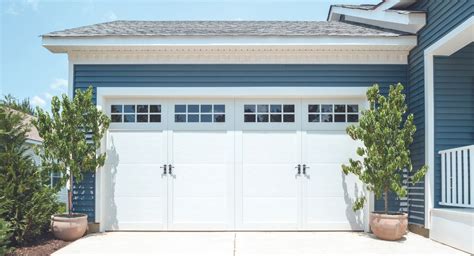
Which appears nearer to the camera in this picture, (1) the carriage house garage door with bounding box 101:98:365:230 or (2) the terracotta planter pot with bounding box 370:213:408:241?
(2) the terracotta planter pot with bounding box 370:213:408:241

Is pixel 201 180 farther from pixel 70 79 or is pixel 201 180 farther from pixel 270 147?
pixel 70 79

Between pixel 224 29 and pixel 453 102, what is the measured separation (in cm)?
377

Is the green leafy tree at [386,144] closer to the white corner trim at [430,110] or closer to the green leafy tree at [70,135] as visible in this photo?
the white corner trim at [430,110]

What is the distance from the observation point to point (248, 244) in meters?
5.87

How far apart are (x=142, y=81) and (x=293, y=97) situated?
2.45 metres

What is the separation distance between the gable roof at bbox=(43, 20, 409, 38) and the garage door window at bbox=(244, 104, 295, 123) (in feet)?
3.81

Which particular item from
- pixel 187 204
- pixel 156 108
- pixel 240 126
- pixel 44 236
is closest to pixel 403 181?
pixel 240 126

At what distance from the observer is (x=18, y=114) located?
5977mm

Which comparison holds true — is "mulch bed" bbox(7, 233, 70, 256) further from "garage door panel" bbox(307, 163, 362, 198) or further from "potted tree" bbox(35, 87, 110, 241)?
"garage door panel" bbox(307, 163, 362, 198)

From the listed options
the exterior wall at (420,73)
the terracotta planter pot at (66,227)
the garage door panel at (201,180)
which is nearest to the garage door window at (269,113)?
the garage door panel at (201,180)

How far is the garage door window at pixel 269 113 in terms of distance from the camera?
7102 mm

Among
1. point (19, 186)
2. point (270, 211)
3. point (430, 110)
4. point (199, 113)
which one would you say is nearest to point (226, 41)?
point (199, 113)

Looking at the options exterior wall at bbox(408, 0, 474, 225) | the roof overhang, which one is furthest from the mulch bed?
the roof overhang

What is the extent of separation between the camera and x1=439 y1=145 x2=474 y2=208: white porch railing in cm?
553
